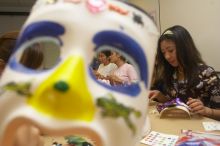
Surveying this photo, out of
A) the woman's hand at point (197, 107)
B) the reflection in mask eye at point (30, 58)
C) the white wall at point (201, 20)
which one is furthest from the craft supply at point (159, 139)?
the white wall at point (201, 20)

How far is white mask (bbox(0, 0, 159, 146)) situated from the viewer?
482mm

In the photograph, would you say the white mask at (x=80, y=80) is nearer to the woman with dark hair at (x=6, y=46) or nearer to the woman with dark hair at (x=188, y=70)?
the woman with dark hair at (x=6, y=46)

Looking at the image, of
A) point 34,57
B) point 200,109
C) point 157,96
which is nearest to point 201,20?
point 157,96

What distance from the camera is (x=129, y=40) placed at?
1.74ft

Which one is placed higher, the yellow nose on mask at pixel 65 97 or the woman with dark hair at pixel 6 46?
the woman with dark hair at pixel 6 46

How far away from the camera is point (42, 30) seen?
1.77 feet

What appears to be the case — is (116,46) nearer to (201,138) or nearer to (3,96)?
(3,96)

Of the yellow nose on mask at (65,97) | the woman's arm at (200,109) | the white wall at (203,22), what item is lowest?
the woman's arm at (200,109)

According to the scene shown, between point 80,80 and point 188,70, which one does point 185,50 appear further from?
point 80,80

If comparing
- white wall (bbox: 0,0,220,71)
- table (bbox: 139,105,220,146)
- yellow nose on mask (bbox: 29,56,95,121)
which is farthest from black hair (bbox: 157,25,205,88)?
yellow nose on mask (bbox: 29,56,95,121)

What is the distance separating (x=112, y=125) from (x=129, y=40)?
15 cm

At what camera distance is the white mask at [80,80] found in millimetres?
482

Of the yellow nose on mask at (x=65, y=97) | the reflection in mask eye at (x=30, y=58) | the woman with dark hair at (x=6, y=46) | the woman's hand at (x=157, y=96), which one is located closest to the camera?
the yellow nose on mask at (x=65, y=97)

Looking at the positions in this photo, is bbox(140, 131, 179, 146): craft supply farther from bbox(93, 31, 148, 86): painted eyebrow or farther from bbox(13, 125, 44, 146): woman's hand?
bbox(93, 31, 148, 86): painted eyebrow
